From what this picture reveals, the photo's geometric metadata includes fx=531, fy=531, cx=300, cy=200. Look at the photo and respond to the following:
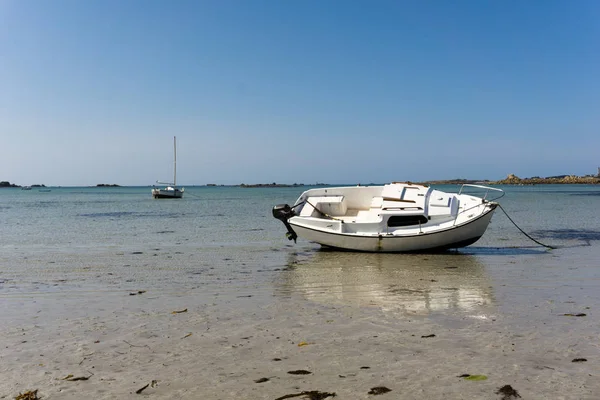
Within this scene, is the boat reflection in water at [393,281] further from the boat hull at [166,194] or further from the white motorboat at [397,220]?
the boat hull at [166,194]

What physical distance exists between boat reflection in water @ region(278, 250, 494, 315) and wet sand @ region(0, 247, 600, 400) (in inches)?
2.3

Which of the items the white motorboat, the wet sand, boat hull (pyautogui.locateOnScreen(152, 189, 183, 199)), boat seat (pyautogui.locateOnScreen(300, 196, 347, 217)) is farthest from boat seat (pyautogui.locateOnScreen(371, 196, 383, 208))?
boat hull (pyautogui.locateOnScreen(152, 189, 183, 199))

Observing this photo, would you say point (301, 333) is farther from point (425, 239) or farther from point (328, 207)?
point (328, 207)

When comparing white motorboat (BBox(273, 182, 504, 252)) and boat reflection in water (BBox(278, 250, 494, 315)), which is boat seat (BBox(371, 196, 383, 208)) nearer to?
white motorboat (BBox(273, 182, 504, 252))

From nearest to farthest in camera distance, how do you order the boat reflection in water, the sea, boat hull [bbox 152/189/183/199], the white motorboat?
the boat reflection in water → the sea → the white motorboat → boat hull [bbox 152/189/183/199]

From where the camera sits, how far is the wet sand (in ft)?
18.4

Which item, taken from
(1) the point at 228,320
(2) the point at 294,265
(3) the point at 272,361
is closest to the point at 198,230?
(2) the point at 294,265

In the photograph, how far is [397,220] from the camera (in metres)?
17.0

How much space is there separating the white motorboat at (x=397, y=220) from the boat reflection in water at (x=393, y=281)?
42 centimetres

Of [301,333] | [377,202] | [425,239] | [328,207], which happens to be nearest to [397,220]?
[425,239]

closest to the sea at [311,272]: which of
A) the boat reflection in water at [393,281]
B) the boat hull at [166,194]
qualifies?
the boat reflection in water at [393,281]

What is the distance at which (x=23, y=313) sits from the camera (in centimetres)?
898

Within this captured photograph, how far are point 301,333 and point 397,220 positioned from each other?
10023 millimetres

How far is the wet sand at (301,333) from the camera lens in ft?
18.4
